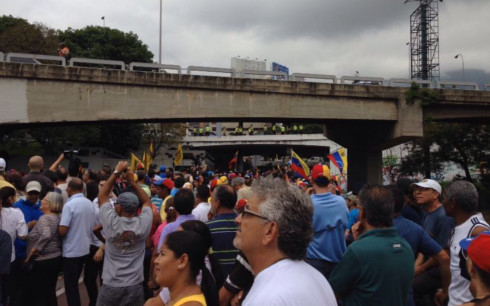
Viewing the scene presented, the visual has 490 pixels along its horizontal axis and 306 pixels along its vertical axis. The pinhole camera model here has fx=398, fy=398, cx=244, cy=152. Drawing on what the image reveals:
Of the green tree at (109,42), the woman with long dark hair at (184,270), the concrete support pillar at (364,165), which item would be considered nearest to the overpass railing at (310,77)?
the concrete support pillar at (364,165)

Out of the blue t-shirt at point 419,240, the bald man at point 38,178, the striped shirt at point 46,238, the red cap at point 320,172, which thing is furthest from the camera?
the bald man at point 38,178

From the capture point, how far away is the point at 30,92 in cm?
1809

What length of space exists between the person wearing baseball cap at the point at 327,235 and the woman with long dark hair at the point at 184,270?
2222 mm

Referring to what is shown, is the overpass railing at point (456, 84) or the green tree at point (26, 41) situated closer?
the overpass railing at point (456, 84)

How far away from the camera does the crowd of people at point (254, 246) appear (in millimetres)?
2150

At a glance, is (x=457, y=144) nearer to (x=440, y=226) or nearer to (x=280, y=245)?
(x=440, y=226)

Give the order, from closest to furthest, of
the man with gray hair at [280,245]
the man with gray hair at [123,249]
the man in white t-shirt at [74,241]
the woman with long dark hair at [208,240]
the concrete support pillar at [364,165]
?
the man with gray hair at [280,245] < the woman with long dark hair at [208,240] < the man with gray hair at [123,249] < the man in white t-shirt at [74,241] < the concrete support pillar at [364,165]

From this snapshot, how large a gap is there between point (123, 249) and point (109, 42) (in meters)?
46.0

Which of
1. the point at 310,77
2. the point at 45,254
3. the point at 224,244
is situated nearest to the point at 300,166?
the point at 310,77

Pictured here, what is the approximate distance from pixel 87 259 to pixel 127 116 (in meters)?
14.7

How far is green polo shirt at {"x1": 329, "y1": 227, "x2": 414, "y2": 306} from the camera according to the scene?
9.28 ft

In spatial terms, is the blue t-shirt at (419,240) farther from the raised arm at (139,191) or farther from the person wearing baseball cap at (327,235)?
the raised arm at (139,191)

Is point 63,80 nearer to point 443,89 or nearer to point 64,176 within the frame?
point 64,176

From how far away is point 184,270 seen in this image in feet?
8.56
